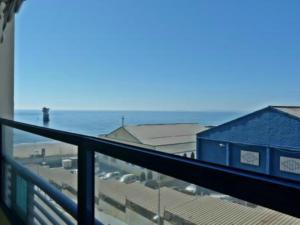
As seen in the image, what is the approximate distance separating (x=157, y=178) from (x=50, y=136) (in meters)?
0.99

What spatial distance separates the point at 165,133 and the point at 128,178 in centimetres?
37

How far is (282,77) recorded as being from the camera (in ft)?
4.33

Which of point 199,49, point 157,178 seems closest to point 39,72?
point 199,49

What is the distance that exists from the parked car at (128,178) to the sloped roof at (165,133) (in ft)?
0.59

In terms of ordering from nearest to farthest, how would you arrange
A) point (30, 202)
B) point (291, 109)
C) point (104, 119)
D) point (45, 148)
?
Answer: 1. point (291, 109)
2. point (104, 119)
3. point (45, 148)
4. point (30, 202)

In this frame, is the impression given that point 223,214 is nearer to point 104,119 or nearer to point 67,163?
point 67,163

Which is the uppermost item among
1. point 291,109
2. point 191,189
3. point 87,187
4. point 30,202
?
point 291,109

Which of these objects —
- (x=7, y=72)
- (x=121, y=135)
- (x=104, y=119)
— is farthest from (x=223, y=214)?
(x=7, y=72)

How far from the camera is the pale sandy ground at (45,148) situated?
178cm

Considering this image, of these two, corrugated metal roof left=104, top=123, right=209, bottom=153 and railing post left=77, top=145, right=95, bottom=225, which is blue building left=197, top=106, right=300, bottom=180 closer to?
corrugated metal roof left=104, top=123, right=209, bottom=153

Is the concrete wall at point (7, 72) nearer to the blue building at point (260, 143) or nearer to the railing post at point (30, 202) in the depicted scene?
the railing post at point (30, 202)

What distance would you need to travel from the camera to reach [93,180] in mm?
1503

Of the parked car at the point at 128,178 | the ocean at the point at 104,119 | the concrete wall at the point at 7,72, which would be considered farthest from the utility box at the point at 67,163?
the concrete wall at the point at 7,72

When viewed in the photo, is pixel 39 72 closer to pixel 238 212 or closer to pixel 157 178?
pixel 157 178
